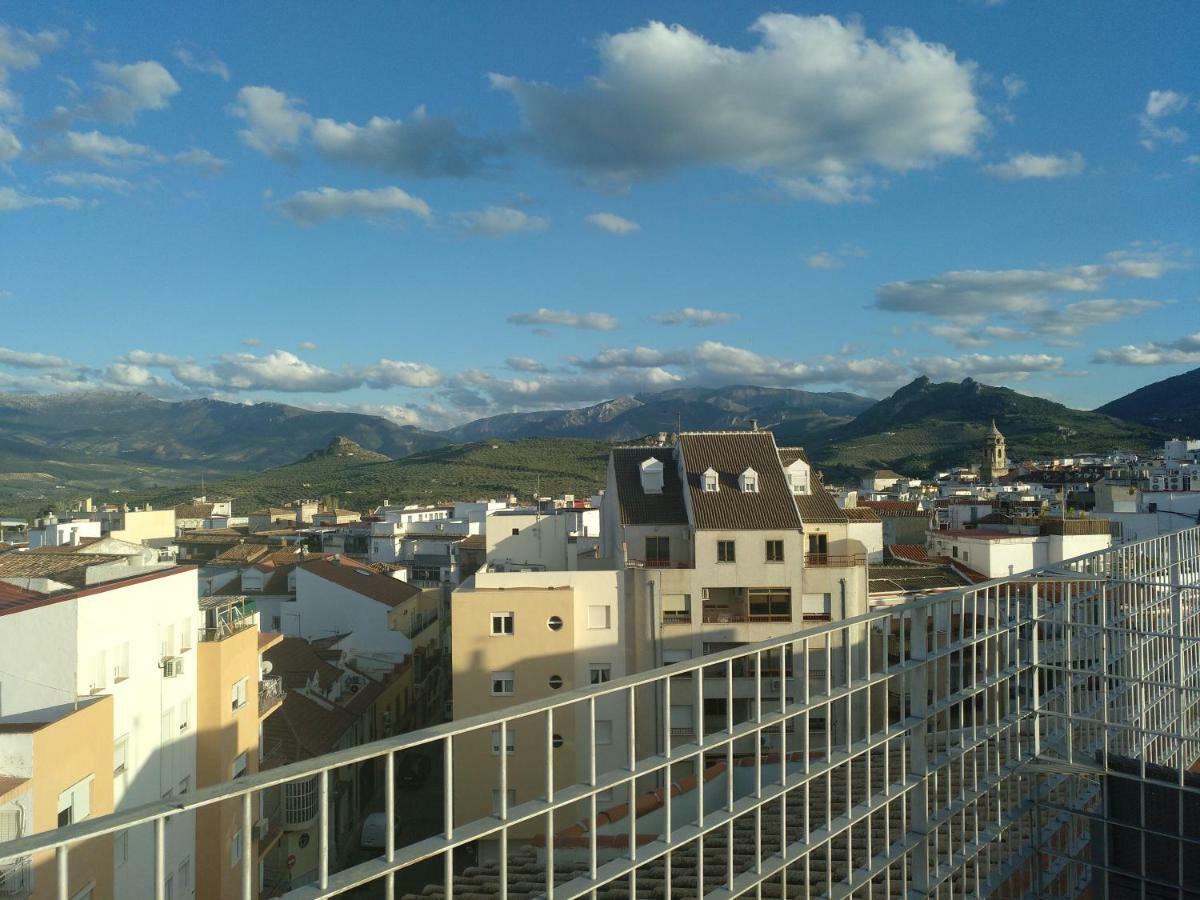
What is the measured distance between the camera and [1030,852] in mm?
7195

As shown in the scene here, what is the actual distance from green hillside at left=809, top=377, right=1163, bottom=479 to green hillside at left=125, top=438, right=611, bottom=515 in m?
32.6

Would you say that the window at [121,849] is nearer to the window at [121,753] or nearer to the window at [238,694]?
the window at [121,753]

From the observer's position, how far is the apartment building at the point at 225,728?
44.9 ft

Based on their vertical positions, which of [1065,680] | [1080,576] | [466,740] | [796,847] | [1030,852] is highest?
[1080,576]

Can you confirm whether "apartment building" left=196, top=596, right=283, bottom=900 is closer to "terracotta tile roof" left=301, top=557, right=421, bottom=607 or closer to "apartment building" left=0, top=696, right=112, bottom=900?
"apartment building" left=0, top=696, right=112, bottom=900

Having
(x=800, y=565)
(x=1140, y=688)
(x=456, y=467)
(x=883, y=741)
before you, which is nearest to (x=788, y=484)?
(x=800, y=565)

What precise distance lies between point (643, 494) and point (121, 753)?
1474cm

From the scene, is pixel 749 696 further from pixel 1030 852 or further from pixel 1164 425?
pixel 1164 425

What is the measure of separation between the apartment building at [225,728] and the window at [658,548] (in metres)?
9.99

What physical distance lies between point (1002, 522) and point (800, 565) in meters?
20.7

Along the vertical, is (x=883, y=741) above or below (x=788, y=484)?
below

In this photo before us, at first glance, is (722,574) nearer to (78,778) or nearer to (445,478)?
(78,778)

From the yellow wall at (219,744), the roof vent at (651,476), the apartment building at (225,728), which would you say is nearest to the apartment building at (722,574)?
the roof vent at (651,476)

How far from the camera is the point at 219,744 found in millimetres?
14477
